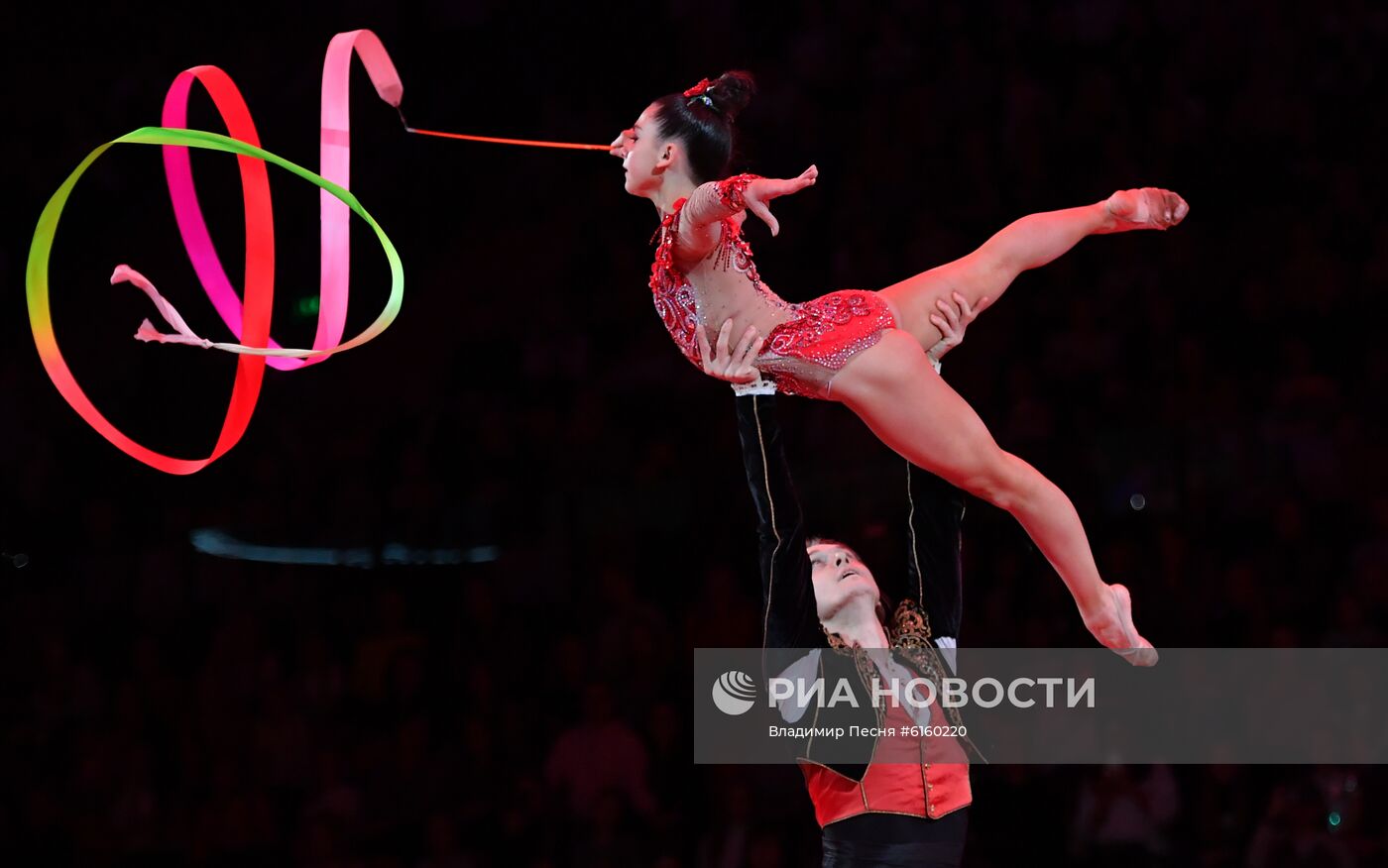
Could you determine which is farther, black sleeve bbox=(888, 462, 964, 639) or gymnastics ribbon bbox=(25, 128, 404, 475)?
black sleeve bbox=(888, 462, 964, 639)

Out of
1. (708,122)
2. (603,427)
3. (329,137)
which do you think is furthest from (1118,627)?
(603,427)

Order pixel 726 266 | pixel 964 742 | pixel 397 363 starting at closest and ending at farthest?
pixel 726 266
pixel 964 742
pixel 397 363

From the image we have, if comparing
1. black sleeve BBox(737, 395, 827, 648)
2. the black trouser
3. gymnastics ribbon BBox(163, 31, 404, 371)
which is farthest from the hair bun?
the black trouser

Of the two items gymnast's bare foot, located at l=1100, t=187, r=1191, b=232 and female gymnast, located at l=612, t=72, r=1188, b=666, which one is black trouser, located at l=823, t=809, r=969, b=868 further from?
gymnast's bare foot, located at l=1100, t=187, r=1191, b=232

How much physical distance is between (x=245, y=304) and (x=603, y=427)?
2.38m

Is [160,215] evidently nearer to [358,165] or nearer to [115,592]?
[358,165]

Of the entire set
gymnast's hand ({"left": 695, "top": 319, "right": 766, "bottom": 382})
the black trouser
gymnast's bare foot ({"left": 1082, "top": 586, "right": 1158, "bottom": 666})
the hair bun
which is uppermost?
the hair bun

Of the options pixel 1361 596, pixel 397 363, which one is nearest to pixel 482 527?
pixel 397 363

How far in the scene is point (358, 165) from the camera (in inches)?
255

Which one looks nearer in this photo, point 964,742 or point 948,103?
point 964,742

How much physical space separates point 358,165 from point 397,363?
814mm

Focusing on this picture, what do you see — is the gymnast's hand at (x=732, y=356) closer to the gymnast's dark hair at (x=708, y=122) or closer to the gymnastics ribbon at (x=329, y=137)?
the gymnast's dark hair at (x=708, y=122)

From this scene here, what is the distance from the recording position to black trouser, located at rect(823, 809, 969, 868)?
140 inches

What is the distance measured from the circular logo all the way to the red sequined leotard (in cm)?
135
